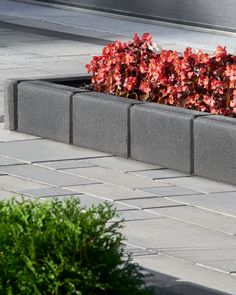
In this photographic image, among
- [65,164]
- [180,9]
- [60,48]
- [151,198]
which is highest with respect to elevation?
[151,198]

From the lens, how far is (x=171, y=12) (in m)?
20.0

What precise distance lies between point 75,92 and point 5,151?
0.81 metres

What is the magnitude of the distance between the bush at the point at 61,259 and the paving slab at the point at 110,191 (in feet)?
11.8

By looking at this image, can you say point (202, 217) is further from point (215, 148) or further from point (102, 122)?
point (102, 122)

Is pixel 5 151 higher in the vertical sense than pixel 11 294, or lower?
lower

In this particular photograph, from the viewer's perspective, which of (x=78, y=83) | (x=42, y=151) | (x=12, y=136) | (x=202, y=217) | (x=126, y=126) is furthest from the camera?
(x=78, y=83)

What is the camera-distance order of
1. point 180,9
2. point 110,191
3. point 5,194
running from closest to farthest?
point 5,194 → point 110,191 → point 180,9

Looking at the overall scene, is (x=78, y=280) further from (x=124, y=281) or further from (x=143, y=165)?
(x=143, y=165)

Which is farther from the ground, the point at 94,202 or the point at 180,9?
the point at 94,202

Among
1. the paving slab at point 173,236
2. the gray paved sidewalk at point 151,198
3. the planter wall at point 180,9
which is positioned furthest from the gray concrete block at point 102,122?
the planter wall at point 180,9

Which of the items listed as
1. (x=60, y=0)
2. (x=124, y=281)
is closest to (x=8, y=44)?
(x=60, y=0)

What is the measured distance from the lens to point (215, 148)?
913 centimetres

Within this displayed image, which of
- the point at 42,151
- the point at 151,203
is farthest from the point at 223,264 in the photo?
the point at 42,151

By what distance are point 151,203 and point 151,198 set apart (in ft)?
0.50
